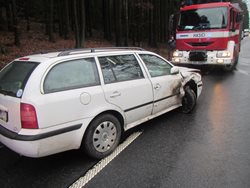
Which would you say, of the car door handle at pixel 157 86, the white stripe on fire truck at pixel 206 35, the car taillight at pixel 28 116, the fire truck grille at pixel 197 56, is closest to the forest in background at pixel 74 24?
the white stripe on fire truck at pixel 206 35

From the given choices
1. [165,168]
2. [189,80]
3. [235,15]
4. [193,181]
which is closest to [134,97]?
[165,168]

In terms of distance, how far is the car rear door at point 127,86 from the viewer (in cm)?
418

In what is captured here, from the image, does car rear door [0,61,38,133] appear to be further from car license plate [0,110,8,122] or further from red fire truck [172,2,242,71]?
red fire truck [172,2,242,71]

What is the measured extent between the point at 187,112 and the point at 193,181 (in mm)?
2817

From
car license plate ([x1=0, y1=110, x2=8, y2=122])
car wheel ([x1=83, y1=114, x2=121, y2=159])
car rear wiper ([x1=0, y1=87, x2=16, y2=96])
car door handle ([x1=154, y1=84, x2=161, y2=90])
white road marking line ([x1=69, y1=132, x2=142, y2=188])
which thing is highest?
car rear wiper ([x1=0, y1=87, x2=16, y2=96])

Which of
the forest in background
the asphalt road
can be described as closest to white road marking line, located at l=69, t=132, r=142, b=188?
the asphalt road

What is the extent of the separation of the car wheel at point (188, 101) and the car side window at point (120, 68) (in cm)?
169

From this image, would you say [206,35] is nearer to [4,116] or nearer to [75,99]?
[75,99]

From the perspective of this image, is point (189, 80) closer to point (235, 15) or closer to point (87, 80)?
point (87, 80)

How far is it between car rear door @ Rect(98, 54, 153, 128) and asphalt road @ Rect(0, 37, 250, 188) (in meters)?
0.53

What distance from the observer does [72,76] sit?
3775mm

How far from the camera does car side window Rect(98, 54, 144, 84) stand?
13.9 feet

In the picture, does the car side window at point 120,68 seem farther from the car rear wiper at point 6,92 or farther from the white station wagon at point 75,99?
the car rear wiper at point 6,92

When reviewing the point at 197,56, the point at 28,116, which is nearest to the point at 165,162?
the point at 28,116
